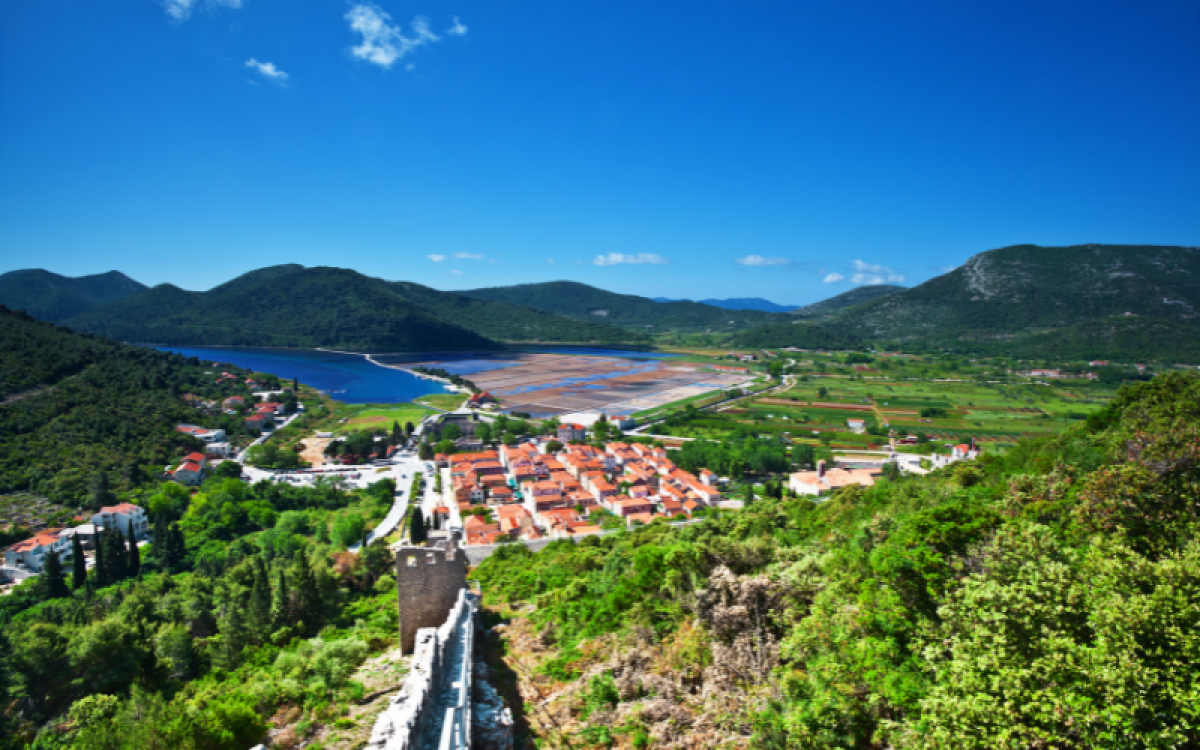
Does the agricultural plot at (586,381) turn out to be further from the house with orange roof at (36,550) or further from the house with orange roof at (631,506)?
the house with orange roof at (36,550)

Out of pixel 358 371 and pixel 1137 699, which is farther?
pixel 358 371

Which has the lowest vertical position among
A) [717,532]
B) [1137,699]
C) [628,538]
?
[628,538]

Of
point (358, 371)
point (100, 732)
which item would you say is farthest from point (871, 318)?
point (100, 732)

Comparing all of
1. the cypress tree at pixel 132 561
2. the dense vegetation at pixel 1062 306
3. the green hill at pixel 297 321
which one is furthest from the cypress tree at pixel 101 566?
the dense vegetation at pixel 1062 306

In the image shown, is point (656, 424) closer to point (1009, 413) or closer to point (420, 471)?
point (420, 471)

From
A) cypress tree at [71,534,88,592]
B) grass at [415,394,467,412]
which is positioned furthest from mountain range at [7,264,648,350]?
cypress tree at [71,534,88,592]

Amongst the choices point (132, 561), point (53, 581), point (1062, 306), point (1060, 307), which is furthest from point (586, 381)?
point (1062, 306)

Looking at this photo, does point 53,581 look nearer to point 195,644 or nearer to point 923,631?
point 195,644

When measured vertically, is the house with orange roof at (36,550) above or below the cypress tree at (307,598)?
below
